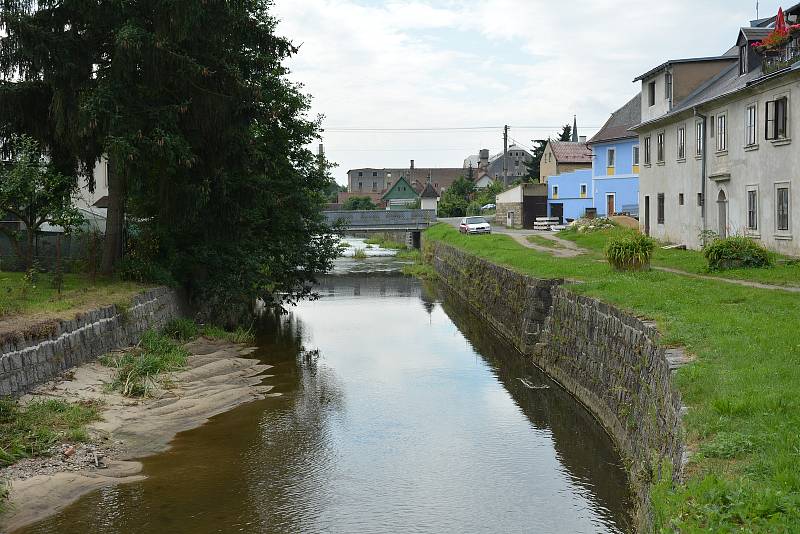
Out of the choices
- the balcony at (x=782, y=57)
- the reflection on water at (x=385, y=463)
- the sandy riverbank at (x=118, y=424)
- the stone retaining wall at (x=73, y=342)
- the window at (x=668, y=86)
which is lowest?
the reflection on water at (x=385, y=463)

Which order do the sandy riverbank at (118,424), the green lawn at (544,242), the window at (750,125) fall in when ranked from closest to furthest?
1. the sandy riverbank at (118,424)
2. the window at (750,125)
3. the green lawn at (544,242)

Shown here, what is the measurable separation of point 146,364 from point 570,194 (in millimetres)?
48036

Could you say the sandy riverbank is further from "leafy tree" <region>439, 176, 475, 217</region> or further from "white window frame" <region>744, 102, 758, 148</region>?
"leafy tree" <region>439, 176, 475, 217</region>

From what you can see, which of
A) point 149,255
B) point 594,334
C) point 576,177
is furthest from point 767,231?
point 576,177

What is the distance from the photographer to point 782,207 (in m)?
27.2

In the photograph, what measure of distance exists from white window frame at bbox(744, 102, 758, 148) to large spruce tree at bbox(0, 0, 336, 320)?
606 inches

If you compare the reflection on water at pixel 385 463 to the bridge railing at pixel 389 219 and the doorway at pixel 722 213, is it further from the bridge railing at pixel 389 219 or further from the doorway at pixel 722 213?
the bridge railing at pixel 389 219

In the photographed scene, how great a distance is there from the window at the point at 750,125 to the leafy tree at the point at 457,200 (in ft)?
225

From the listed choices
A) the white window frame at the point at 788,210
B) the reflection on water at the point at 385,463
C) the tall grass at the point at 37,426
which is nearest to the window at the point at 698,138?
the white window frame at the point at 788,210

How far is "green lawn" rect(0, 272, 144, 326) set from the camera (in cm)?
1814

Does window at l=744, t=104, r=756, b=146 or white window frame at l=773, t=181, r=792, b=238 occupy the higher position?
window at l=744, t=104, r=756, b=146

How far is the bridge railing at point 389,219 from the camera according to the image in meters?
76.1

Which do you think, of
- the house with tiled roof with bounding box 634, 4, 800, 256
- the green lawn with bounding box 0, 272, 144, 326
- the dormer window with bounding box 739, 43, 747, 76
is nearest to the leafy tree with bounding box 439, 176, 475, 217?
the house with tiled roof with bounding box 634, 4, 800, 256

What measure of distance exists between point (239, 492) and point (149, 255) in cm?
1462
